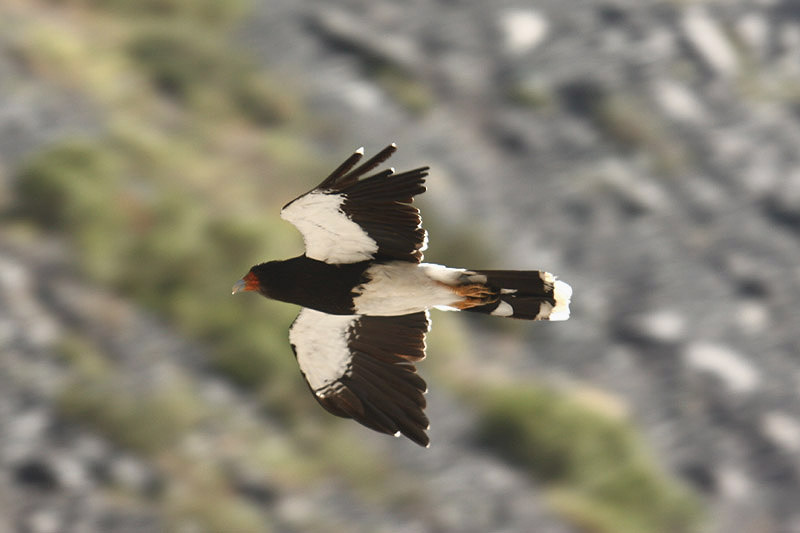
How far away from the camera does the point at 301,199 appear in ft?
29.6

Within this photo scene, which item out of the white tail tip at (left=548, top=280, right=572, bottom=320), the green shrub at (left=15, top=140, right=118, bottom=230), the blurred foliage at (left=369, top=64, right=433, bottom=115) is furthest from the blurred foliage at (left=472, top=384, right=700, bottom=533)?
the white tail tip at (left=548, top=280, right=572, bottom=320)

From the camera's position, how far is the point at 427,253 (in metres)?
19.8

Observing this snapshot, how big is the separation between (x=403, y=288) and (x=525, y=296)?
41.1 inches

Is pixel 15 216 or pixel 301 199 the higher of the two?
pixel 15 216

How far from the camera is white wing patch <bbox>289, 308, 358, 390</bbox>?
10.4 metres

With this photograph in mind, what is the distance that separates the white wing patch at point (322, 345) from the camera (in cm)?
1038

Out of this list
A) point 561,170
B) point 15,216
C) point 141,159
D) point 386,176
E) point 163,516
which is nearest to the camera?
point 386,176

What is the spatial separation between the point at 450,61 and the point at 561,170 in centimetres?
309

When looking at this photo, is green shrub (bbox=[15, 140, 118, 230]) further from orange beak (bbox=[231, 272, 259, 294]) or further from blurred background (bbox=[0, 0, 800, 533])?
orange beak (bbox=[231, 272, 259, 294])

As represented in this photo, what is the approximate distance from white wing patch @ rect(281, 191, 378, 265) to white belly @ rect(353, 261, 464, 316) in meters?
0.18

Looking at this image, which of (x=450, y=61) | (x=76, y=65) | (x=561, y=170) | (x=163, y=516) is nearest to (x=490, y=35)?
(x=450, y=61)

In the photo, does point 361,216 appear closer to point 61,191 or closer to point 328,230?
point 328,230

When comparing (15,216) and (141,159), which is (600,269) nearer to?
(141,159)

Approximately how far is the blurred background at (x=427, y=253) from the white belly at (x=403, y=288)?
721 cm
